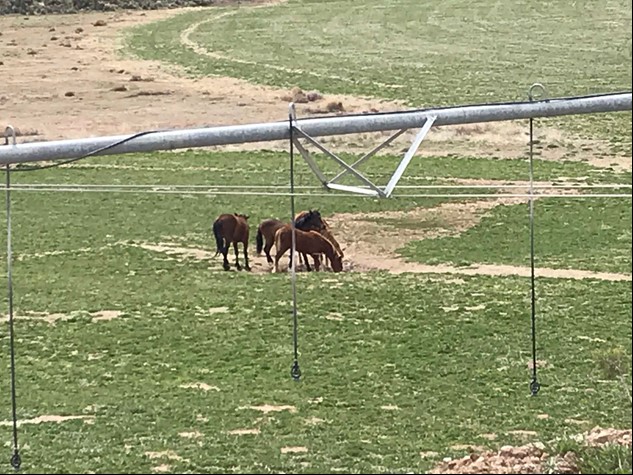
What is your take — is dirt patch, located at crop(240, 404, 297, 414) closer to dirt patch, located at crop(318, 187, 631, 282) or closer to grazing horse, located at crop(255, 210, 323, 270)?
dirt patch, located at crop(318, 187, 631, 282)

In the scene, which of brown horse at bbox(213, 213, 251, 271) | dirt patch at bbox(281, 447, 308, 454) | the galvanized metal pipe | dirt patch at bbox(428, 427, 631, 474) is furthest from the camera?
brown horse at bbox(213, 213, 251, 271)

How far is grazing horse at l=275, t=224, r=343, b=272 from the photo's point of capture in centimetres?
1195

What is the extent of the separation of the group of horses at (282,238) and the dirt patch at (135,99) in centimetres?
462

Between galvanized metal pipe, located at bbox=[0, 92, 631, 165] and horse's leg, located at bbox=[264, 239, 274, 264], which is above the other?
galvanized metal pipe, located at bbox=[0, 92, 631, 165]

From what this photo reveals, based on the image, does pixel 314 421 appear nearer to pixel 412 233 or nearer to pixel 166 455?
pixel 166 455

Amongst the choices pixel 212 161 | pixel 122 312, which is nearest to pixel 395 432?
pixel 122 312

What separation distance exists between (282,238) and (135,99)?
9739 millimetres

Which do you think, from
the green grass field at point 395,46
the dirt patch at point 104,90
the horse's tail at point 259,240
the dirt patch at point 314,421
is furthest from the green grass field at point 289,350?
the green grass field at point 395,46

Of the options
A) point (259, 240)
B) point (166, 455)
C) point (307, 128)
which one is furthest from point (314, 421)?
point (259, 240)

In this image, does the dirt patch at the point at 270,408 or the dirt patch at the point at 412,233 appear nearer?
the dirt patch at the point at 270,408

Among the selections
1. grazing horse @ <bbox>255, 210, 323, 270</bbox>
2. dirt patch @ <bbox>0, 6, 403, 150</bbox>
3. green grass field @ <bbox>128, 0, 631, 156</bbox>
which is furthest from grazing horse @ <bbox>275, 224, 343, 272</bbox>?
green grass field @ <bbox>128, 0, 631, 156</bbox>

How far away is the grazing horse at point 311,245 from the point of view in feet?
39.2

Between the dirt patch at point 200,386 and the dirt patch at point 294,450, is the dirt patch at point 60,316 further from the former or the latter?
the dirt patch at point 294,450

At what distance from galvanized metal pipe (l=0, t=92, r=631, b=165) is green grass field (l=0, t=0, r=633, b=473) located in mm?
451
